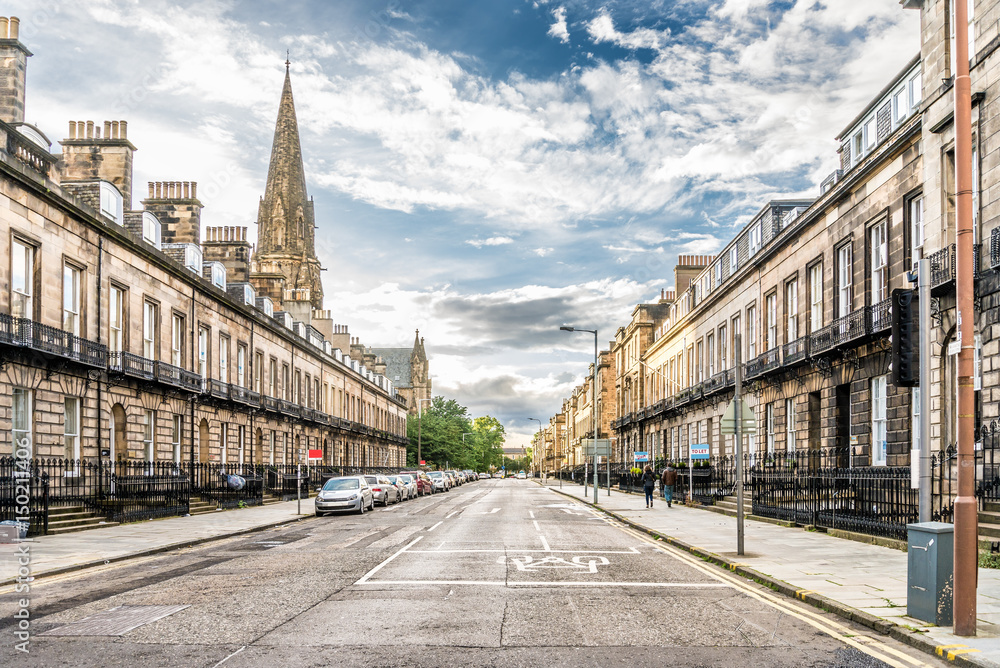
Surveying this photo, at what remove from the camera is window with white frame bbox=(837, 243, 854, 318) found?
2450cm

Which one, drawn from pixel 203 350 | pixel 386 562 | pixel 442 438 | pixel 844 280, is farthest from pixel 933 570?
pixel 442 438

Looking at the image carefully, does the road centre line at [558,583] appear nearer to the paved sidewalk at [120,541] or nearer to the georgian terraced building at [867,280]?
the georgian terraced building at [867,280]

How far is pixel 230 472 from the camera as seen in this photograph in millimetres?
36344

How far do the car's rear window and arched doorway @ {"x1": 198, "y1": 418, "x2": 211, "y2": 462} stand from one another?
689 centimetres

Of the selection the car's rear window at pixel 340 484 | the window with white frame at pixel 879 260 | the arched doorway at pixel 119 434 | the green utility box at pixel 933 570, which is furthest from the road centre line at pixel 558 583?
the car's rear window at pixel 340 484

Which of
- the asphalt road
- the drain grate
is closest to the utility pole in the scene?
the asphalt road

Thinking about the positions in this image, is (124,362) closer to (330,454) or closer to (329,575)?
(329,575)

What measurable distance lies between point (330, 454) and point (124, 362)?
117 feet

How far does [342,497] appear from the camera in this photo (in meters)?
30.2

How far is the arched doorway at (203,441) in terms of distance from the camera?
1371 inches

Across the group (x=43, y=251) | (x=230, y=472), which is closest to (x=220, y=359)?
(x=230, y=472)

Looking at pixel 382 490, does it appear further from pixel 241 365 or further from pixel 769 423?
pixel 769 423

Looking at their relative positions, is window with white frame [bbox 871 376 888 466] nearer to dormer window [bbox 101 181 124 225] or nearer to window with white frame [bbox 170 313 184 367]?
dormer window [bbox 101 181 124 225]

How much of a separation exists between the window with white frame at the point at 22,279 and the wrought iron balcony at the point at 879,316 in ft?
71.9
